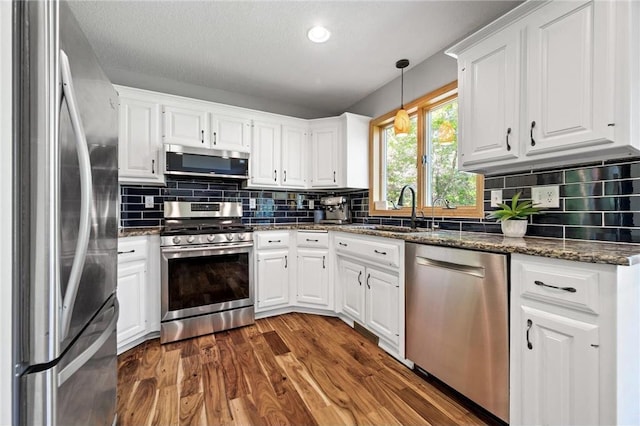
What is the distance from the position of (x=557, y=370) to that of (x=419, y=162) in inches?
73.2

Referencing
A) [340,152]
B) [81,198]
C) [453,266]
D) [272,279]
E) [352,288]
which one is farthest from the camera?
[340,152]

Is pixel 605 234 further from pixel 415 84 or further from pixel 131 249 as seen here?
pixel 131 249

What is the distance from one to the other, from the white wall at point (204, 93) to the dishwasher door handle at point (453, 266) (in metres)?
2.67

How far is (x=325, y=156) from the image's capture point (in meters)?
3.19

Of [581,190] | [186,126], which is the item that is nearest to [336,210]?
[186,126]

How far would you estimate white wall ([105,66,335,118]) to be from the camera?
2.67 meters

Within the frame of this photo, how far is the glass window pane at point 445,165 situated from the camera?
2178mm

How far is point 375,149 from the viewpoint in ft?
10.4

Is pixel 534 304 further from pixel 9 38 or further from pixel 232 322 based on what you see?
pixel 232 322

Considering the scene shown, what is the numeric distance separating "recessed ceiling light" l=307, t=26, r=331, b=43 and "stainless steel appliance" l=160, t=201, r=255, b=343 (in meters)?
1.75

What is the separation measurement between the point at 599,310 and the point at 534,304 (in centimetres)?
22

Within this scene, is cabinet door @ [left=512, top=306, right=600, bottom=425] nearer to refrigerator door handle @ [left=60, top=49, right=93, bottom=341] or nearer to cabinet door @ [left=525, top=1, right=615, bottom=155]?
cabinet door @ [left=525, top=1, right=615, bottom=155]

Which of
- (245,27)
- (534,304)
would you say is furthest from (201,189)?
(534,304)

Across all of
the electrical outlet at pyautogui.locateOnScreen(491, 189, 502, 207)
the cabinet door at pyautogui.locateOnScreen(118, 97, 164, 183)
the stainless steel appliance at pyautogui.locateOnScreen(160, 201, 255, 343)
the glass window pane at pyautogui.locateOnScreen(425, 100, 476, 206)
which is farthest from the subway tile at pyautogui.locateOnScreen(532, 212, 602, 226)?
the cabinet door at pyautogui.locateOnScreen(118, 97, 164, 183)
